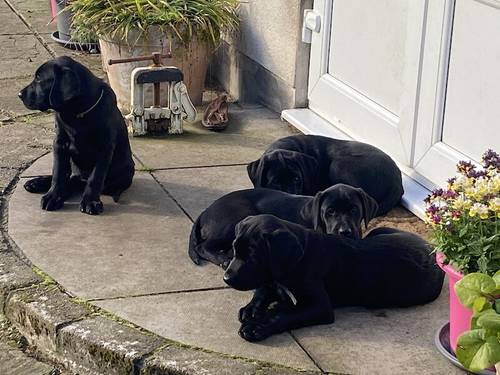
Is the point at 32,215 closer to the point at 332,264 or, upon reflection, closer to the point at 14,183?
the point at 14,183

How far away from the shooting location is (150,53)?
705 centimetres

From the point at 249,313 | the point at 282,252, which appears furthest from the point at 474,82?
the point at 249,313

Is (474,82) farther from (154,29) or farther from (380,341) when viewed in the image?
(154,29)

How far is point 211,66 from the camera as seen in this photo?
8000 mm

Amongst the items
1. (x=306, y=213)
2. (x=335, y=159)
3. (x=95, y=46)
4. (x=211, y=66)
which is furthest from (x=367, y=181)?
(x=95, y=46)

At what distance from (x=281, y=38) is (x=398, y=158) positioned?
1.49 metres

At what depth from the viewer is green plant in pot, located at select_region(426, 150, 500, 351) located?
374 centimetres

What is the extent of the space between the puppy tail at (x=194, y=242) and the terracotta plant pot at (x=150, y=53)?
7.11 feet

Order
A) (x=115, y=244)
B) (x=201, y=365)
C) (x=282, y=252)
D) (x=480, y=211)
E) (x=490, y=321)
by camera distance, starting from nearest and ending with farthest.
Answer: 1. (x=490, y=321)
2. (x=480, y=211)
3. (x=201, y=365)
4. (x=282, y=252)
5. (x=115, y=244)

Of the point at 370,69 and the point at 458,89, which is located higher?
the point at 458,89

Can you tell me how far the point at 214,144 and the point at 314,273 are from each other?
246cm

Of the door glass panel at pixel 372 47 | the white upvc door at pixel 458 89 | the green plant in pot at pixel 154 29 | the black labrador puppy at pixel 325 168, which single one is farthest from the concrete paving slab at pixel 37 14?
the white upvc door at pixel 458 89

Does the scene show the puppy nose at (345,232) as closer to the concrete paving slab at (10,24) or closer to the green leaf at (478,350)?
the green leaf at (478,350)

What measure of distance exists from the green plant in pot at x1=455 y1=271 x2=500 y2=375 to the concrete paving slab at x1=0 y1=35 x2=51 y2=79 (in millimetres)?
5176
